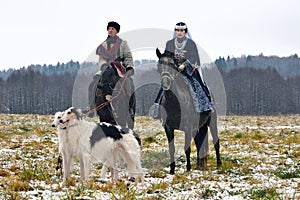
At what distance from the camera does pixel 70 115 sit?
5957 millimetres

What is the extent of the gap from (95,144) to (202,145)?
3.38 m

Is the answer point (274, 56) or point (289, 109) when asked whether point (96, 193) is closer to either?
point (289, 109)

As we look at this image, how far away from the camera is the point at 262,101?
78562 millimetres

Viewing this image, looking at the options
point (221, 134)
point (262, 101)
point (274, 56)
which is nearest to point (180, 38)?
point (221, 134)

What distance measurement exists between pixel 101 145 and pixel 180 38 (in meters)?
3.11

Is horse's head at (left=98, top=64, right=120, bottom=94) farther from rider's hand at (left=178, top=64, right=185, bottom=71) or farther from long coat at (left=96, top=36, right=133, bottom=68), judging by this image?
rider's hand at (left=178, top=64, right=185, bottom=71)

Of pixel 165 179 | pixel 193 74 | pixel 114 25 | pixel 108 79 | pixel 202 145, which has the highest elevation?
pixel 114 25

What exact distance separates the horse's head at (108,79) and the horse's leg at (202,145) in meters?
2.70

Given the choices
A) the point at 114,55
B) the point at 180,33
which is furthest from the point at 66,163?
the point at 180,33

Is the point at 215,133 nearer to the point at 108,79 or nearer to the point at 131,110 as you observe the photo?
the point at 131,110

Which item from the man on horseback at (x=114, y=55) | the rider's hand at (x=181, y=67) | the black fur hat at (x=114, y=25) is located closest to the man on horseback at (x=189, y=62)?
the rider's hand at (x=181, y=67)

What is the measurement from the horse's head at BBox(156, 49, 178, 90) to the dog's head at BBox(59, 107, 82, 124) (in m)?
1.85

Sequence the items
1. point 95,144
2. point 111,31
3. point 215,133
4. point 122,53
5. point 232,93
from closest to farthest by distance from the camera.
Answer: point 95,144 < point 111,31 < point 122,53 < point 215,133 < point 232,93

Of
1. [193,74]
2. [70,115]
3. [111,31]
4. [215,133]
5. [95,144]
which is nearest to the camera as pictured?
[70,115]
